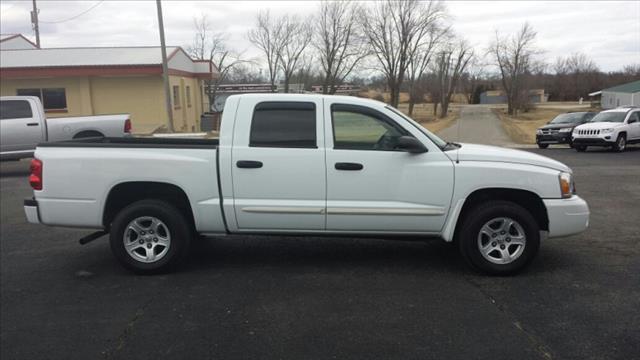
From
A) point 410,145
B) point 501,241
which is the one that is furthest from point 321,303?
point 501,241

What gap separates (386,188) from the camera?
17.9 feet

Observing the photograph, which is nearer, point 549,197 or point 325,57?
point 549,197

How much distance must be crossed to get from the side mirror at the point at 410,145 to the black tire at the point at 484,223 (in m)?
0.81

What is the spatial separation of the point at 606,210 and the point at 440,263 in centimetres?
432

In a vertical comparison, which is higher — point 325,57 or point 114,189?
point 325,57

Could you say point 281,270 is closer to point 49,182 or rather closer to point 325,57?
point 49,182

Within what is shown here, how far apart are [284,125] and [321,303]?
1.82 metres

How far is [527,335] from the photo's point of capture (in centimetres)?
416

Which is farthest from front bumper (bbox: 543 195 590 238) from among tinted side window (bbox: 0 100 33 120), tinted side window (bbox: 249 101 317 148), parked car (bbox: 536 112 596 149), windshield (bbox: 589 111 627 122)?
parked car (bbox: 536 112 596 149)

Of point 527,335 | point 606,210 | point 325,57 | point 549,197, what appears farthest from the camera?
point 325,57

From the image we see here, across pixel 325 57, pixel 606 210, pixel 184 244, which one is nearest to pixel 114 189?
pixel 184 244

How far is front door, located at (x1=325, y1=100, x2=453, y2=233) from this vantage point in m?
5.44

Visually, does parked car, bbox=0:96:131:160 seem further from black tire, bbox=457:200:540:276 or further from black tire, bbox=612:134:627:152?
black tire, bbox=612:134:627:152

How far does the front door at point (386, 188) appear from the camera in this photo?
5.44 metres
